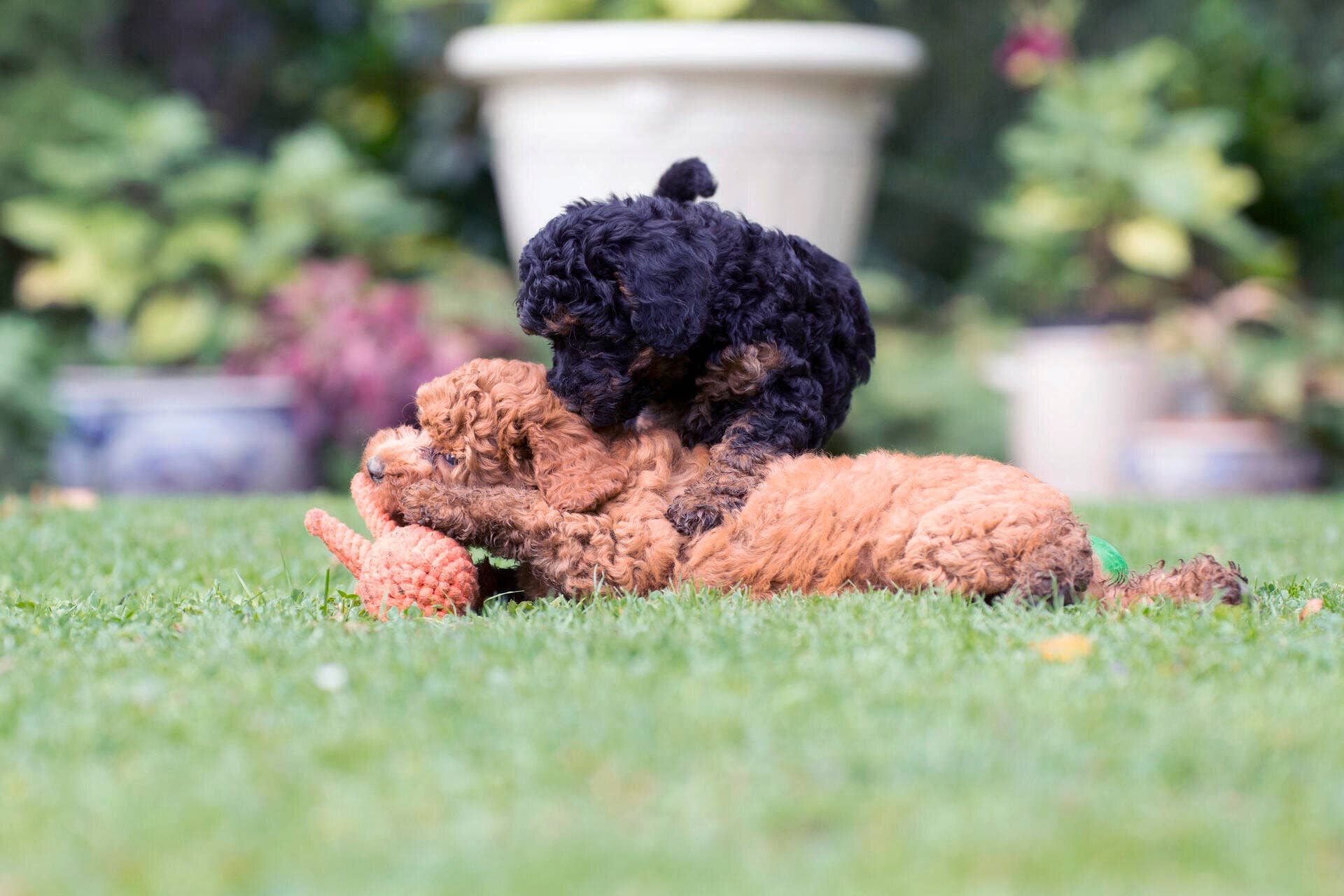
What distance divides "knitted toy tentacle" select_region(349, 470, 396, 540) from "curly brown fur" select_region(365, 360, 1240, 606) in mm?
53

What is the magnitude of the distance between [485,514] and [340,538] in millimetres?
412

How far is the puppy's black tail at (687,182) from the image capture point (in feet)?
9.34

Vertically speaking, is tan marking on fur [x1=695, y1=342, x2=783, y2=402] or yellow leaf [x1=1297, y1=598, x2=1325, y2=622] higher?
tan marking on fur [x1=695, y1=342, x2=783, y2=402]

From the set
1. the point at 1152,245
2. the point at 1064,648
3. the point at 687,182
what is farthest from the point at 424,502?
the point at 1152,245

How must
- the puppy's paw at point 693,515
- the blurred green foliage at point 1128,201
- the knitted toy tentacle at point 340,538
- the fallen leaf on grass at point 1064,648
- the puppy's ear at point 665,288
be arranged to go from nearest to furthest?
the fallen leaf on grass at point 1064,648 < the puppy's ear at point 665,288 < the puppy's paw at point 693,515 < the knitted toy tentacle at point 340,538 < the blurred green foliage at point 1128,201

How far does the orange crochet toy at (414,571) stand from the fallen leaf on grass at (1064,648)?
3.34ft

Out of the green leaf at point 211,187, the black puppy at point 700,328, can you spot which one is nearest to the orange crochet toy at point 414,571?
the black puppy at point 700,328

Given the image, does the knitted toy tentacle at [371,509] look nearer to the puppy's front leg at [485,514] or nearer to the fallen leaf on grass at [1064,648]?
the puppy's front leg at [485,514]

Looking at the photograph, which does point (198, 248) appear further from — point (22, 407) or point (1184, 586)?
point (1184, 586)

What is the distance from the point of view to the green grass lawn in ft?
4.73

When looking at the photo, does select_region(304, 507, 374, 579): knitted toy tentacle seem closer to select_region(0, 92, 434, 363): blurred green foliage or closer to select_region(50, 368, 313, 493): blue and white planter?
select_region(50, 368, 313, 493): blue and white planter

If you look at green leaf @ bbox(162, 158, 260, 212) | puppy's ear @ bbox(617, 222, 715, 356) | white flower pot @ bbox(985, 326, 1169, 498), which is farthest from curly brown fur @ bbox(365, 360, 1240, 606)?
green leaf @ bbox(162, 158, 260, 212)

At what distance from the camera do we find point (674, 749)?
1.75 m

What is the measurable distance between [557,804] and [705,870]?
235 mm
